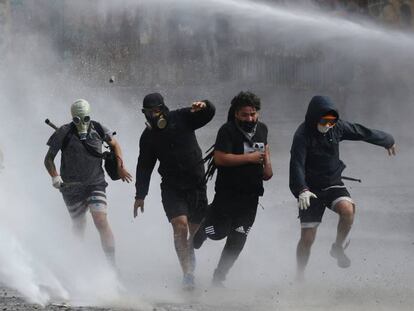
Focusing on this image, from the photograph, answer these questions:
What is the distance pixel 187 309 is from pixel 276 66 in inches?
850

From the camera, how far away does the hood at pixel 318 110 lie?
8555 mm

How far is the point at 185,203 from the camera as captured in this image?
9.05m

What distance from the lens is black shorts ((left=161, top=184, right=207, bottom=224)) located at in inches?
Answer: 353

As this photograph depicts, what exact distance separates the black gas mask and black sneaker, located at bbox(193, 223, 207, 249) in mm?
921

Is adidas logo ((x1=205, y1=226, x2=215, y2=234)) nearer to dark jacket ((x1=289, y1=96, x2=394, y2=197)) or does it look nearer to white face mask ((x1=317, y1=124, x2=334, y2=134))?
dark jacket ((x1=289, y1=96, x2=394, y2=197))

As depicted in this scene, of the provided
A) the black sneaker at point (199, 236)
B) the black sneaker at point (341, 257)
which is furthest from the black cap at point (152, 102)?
the black sneaker at point (341, 257)

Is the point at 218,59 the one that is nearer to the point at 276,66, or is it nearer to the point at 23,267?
the point at 276,66

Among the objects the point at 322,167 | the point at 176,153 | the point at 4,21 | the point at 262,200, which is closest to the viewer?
the point at 322,167

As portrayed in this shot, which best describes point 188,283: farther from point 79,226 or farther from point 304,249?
point 79,226

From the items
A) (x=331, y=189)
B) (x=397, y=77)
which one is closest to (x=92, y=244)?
(x=331, y=189)

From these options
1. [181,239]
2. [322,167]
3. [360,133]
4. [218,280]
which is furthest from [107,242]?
[360,133]

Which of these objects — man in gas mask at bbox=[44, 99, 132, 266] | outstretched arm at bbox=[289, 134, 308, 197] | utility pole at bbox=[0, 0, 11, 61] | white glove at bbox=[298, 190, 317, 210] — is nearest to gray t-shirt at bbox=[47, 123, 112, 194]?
man in gas mask at bbox=[44, 99, 132, 266]

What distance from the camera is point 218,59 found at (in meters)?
31.2

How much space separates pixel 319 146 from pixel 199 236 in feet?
4.25
